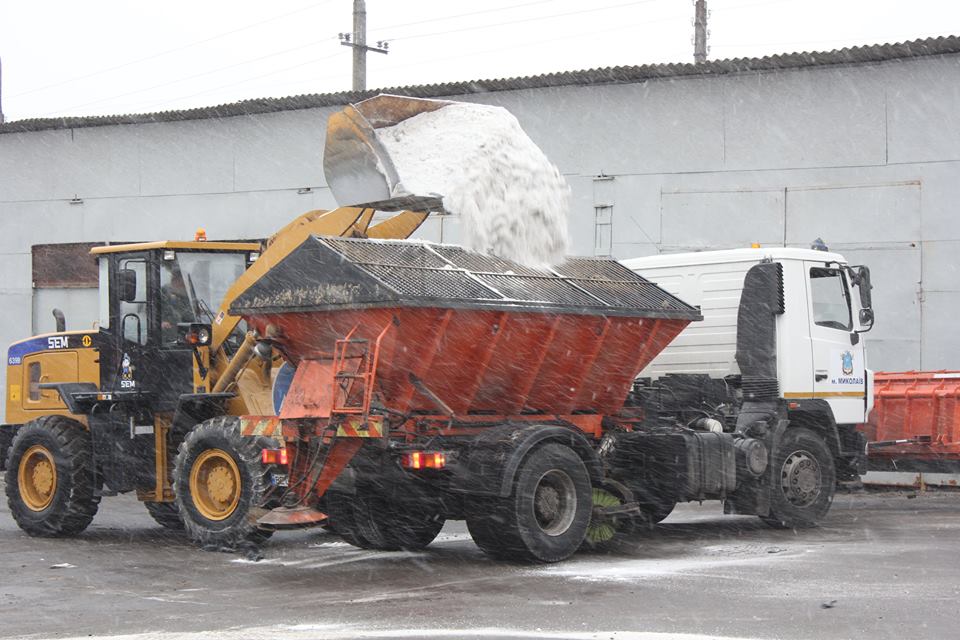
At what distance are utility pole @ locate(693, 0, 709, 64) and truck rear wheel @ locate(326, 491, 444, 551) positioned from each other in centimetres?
2556

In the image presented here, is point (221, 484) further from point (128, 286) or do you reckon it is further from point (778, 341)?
point (778, 341)

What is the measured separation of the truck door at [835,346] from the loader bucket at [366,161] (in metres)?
4.53

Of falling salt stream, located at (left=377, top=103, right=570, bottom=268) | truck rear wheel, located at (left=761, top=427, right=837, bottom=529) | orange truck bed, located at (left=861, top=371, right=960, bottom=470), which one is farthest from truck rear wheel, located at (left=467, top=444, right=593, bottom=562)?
orange truck bed, located at (left=861, top=371, right=960, bottom=470)

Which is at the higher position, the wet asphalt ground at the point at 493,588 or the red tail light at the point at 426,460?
the red tail light at the point at 426,460

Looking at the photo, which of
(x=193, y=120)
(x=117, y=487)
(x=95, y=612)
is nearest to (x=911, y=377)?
(x=117, y=487)

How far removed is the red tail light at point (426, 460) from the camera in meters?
10.4

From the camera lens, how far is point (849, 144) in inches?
728

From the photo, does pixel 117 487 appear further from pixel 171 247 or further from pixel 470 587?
pixel 470 587

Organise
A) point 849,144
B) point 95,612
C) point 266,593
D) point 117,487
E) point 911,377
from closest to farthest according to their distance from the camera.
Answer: point 95,612 < point 266,593 < point 117,487 < point 911,377 < point 849,144

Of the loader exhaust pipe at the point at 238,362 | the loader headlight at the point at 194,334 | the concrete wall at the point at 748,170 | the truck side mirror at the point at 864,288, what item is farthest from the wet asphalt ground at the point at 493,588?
the concrete wall at the point at 748,170

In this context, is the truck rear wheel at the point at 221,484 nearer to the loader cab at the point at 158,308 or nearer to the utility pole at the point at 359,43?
the loader cab at the point at 158,308

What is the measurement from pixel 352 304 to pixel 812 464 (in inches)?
219

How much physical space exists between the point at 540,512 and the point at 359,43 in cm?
2412

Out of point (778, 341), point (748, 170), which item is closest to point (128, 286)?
point (778, 341)
